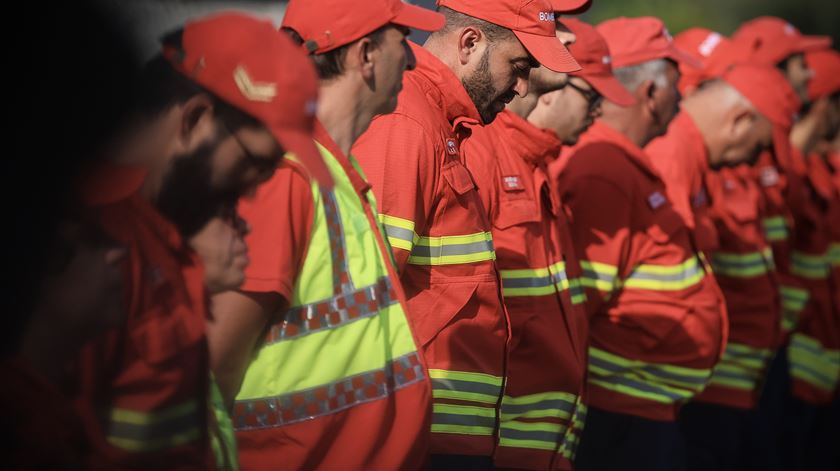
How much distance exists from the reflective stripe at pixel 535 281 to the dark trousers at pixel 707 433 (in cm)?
221

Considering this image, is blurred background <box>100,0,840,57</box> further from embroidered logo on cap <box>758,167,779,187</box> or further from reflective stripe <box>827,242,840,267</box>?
reflective stripe <box>827,242,840,267</box>

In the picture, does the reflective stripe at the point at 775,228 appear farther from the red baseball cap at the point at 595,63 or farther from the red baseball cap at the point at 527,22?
the red baseball cap at the point at 527,22

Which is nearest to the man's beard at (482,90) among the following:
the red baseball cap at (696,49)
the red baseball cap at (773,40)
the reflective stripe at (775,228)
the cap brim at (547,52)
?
the cap brim at (547,52)

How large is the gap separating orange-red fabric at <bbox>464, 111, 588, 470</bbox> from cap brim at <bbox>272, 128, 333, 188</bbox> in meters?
1.47

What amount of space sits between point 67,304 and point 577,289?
2522 mm

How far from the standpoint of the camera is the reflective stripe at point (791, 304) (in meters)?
6.61

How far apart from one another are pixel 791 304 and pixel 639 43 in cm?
231

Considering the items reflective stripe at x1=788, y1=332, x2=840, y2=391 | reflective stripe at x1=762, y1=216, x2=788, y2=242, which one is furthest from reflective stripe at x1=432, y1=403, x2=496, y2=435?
reflective stripe at x1=788, y1=332, x2=840, y2=391

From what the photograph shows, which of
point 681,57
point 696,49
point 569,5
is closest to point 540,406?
point 569,5

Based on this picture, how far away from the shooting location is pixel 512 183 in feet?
11.6

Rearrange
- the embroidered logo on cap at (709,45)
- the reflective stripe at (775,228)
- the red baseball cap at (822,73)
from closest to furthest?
the embroidered logo on cap at (709,45) < the reflective stripe at (775,228) < the red baseball cap at (822,73)

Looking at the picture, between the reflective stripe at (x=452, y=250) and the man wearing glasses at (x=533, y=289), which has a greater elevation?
the reflective stripe at (x=452, y=250)

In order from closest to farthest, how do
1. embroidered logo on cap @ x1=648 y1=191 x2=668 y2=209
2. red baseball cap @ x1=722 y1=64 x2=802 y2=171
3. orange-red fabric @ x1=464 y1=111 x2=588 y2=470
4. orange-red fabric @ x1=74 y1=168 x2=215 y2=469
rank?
orange-red fabric @ x1=74 y1=168 x2=215 y2=469 < orange-red fabric @ x1=464 y1=111 x2=588 y2=470 < embroidered logo on cap @ x1=648 y1=191 x2=668 y2=209 < red baseball cap @ x1=722 y1=64 x2=802 y2=171

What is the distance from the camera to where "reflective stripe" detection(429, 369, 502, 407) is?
124 inches
